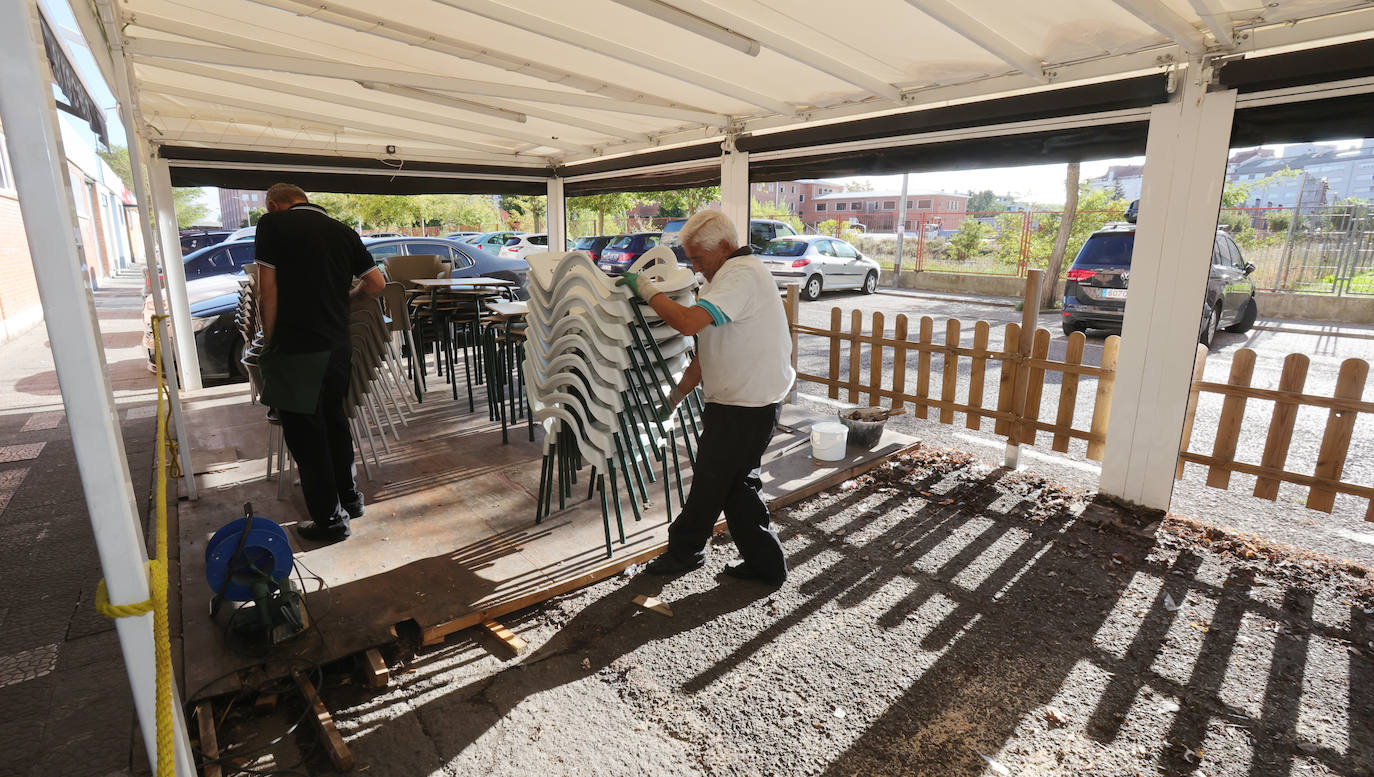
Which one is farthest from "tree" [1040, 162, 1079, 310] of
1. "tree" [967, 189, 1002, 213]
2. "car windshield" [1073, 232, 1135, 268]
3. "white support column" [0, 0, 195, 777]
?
Answer: "tree" [967, 189, 1002, 213]

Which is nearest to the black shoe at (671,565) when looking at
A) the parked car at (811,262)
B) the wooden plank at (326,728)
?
the wooden plank at (326,728)

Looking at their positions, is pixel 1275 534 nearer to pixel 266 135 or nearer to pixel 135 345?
pixel 266 135

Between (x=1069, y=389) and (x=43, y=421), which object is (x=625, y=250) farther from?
(x=1069, y=389)

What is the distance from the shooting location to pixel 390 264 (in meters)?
8.16

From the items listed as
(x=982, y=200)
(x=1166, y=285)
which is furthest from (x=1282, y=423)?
(x=982, y=200)

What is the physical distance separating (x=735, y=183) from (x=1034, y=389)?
3132 mm

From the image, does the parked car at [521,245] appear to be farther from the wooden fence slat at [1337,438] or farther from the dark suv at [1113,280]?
the wooden fence slat at [1337,438]

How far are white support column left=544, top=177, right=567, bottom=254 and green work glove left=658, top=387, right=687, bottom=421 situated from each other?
656 centimetres

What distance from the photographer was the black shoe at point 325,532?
11.5 ft

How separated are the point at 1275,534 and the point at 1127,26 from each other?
298 centimetres

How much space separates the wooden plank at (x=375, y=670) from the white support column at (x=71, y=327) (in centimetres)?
119

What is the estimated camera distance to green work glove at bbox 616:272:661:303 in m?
2.97

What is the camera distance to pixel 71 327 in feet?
4.11

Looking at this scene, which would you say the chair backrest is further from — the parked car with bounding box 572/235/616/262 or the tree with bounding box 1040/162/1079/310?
the tree with bounding box 1040/162/1079/310
